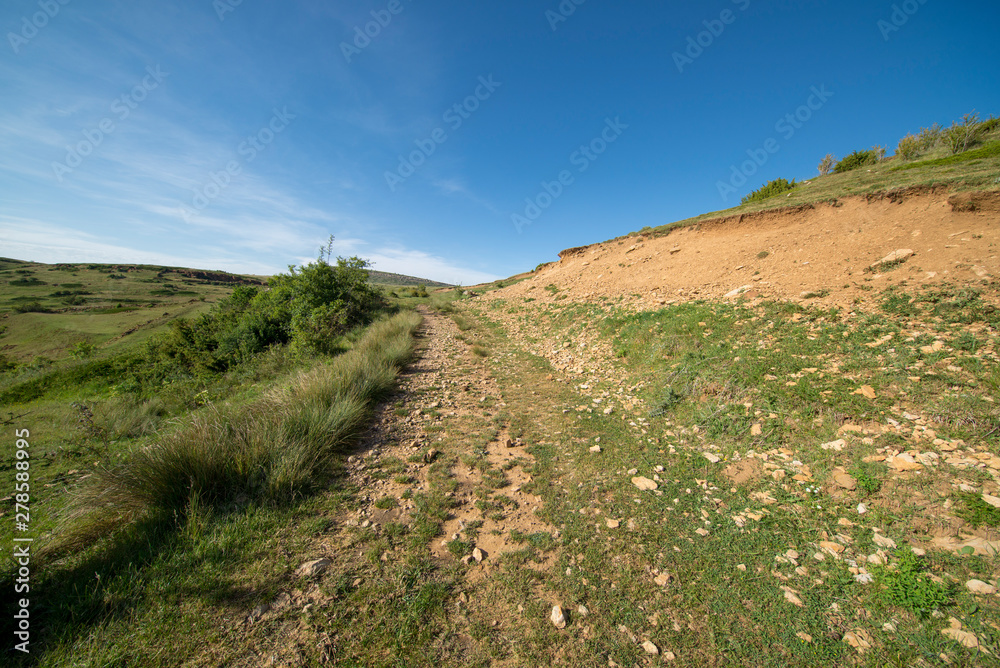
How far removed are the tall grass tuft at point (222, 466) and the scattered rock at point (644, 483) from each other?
3759mm

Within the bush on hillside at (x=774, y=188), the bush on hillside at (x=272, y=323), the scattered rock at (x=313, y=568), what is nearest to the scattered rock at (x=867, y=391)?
the scattered rock at (x=313, y=568)

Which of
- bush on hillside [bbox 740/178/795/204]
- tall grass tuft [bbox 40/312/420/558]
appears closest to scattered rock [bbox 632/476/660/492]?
tall grass tuft [bbox 40/312/420/558]

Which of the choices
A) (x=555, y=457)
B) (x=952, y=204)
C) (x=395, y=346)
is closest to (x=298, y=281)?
(x=395, y=346)

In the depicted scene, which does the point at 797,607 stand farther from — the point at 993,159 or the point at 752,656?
the point at 993,159

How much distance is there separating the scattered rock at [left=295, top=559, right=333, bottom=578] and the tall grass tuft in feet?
3.18

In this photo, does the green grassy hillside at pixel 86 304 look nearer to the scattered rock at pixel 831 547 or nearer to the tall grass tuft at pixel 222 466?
the tall grass tuft at pixel 222 466

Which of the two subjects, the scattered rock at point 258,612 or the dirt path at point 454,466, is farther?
the dirt path at point 454,466

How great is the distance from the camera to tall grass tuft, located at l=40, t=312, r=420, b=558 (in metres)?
2.91

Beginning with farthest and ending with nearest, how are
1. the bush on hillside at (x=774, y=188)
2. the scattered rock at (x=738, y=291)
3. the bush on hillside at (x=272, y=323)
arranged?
the bush on hillside at (x=774, y=188), the bush on hillside at (x=272, y=323), the scattered rock at (x=738, y=291)

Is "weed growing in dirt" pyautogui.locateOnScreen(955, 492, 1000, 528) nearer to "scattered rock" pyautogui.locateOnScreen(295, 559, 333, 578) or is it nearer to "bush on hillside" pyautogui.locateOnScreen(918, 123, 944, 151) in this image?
"scattered rock" pyautogui.locateOnScreen(295, 559, 333, 578)

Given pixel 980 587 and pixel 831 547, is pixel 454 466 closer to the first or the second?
pixel 831 547

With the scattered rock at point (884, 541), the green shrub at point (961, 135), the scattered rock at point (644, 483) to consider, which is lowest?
the scattered rock at point (644, 483)

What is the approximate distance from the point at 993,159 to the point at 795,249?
8886mm

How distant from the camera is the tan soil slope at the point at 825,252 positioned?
621cm
